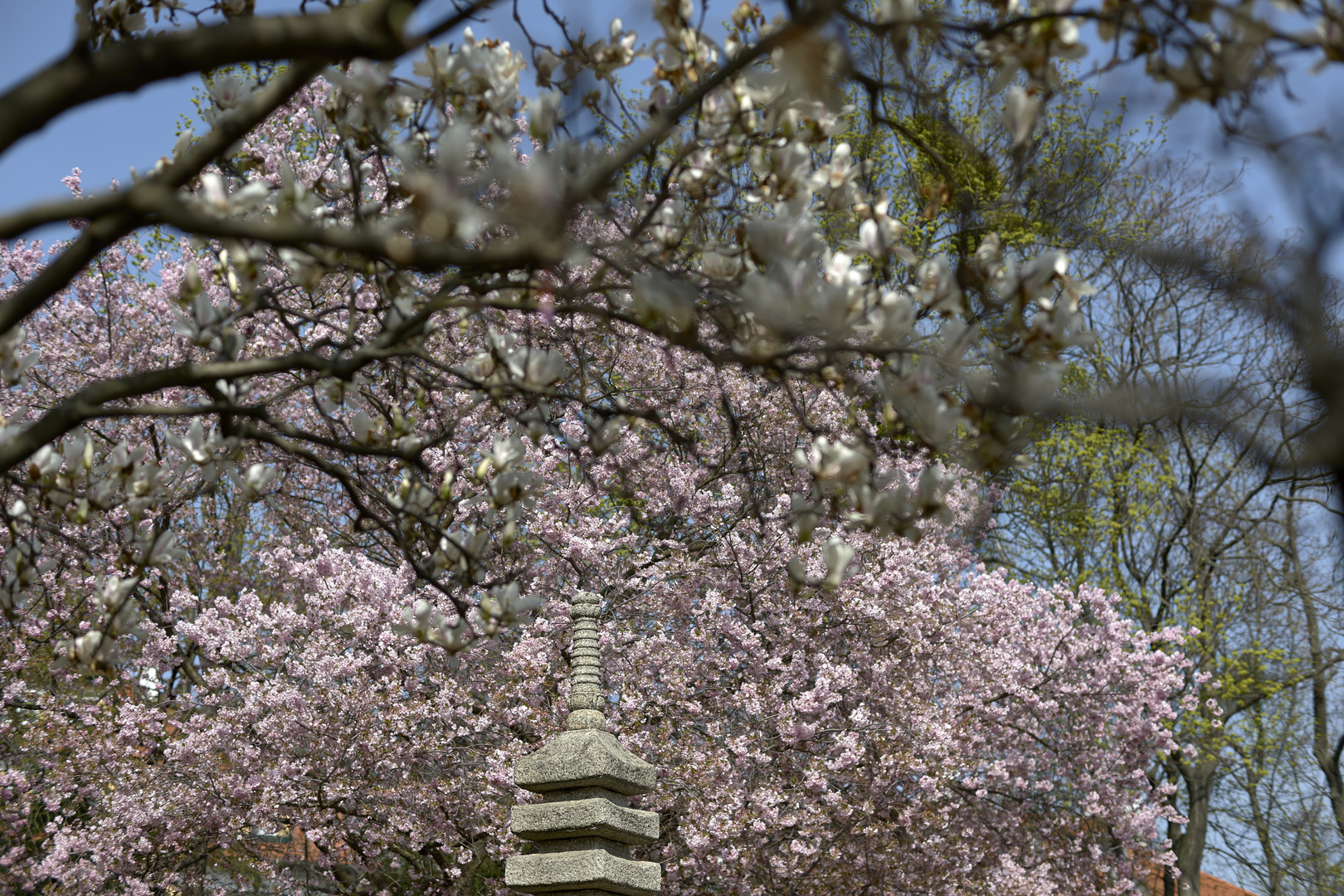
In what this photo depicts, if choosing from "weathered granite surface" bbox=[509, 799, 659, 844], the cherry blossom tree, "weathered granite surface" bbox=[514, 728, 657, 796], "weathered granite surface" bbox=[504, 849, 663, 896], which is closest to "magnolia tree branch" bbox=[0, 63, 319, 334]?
the cherry blossom tree

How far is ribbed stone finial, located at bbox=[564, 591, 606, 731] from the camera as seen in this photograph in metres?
7.63

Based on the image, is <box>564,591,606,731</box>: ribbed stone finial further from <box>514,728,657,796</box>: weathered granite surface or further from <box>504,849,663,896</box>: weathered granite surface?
<box>504,849,663,896</box>: weathered granite surface

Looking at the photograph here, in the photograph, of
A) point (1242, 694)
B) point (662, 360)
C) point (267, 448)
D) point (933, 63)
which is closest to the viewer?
point (267, 448)

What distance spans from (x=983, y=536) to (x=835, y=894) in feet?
26.0

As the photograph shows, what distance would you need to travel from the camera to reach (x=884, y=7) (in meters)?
3.02

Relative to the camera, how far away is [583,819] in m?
7.19

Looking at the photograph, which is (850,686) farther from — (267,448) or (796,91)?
(796,91)

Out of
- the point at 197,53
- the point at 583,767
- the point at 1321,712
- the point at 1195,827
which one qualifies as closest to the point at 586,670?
the point at 583,767

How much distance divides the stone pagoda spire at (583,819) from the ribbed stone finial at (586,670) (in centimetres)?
1

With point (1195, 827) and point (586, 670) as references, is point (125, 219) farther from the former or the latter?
point (1195, 827)

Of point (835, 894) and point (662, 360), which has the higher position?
point (662, 360)

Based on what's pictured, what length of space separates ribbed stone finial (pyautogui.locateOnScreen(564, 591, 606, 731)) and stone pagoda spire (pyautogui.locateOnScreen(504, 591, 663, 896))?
1 cm

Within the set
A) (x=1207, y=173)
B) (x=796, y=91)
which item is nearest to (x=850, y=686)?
(x=796, y=91)

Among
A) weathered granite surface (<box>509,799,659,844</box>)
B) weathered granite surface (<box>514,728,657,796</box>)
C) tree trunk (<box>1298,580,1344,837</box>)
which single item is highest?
tree trunk (<box>1298,580,1344,837</box>)
